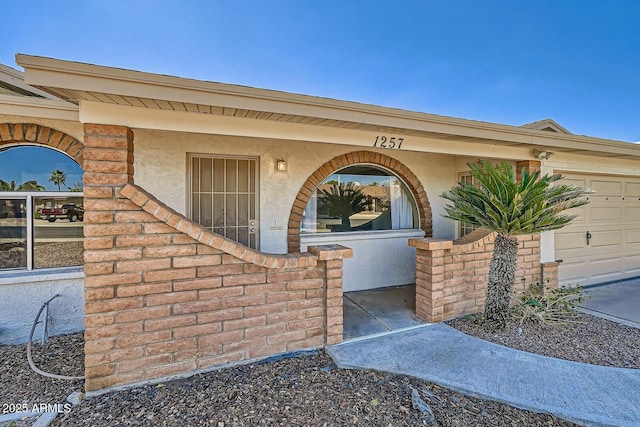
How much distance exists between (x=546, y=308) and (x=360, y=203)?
3.51m

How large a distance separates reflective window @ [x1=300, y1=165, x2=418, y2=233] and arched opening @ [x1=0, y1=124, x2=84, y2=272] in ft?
11.8

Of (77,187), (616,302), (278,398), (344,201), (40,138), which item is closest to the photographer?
(278,398)

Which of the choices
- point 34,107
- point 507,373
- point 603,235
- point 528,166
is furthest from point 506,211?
point 34,107

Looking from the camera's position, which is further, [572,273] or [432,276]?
[572,273]

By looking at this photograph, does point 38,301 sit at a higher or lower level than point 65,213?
lower

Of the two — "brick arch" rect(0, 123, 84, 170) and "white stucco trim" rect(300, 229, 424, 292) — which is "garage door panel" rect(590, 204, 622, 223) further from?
"brick arch" rect(0, 123, 84, 170)

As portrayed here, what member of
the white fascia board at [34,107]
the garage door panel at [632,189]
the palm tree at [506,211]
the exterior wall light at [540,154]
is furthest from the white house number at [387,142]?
the garage door panel at [632,189]

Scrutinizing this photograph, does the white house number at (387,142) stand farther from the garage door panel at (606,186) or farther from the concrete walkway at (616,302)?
the garage door panel at (606,186)

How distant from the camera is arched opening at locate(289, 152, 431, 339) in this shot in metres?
5.69

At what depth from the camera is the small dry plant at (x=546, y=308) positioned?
4.42 meters

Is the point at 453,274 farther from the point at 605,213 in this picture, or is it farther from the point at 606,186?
the point at 606,186

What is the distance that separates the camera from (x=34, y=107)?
3.54 m

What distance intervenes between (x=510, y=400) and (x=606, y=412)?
73 centimetres

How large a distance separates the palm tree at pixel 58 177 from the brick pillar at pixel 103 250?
2219 mm
